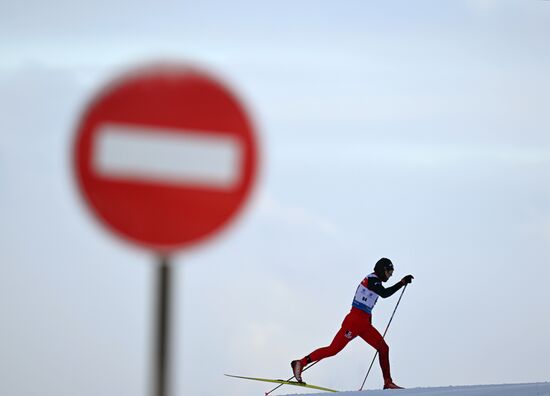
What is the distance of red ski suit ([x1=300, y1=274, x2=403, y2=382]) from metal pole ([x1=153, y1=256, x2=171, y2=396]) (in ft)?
41.5

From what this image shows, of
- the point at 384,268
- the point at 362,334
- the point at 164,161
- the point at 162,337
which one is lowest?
the point at 362,334

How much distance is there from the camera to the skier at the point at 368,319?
50.1 ft

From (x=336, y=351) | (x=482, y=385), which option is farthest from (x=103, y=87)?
(x=336, y=351)

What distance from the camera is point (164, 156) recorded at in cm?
266

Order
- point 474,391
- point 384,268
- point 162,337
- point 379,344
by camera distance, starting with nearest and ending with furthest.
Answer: point 162,337 → point 474,391 → point 384,268 → point 379,344

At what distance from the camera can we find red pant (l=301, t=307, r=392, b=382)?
15531 mm

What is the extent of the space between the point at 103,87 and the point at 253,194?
0.42 m

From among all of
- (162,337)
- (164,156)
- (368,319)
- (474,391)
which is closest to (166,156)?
(164,156)

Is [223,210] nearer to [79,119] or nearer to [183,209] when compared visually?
[183,209]

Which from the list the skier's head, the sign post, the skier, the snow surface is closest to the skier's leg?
the skier

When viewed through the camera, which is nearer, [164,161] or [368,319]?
[164,161]

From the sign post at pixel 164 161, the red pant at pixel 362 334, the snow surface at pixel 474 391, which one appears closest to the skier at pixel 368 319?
the red pant at pixel 362 334

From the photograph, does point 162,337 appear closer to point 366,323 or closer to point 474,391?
point 474,391

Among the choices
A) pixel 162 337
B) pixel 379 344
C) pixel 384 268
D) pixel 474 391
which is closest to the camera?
pixel 162 337
